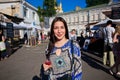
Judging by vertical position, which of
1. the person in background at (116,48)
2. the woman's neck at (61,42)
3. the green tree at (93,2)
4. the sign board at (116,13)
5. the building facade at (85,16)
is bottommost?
the person in background at (116,48)

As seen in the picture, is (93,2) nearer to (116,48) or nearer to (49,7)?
(49,7)

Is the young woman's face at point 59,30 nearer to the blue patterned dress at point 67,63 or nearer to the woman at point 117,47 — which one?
the blue patterned dress at point 67,63

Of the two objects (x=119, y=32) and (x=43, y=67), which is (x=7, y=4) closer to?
(x=119, y=32)

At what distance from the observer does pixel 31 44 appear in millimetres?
29078

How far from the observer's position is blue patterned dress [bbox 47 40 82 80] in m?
3.30

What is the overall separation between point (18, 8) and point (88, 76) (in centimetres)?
3777

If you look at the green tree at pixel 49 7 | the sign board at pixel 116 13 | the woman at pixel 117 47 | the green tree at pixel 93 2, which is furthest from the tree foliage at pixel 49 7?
the woman at pixel 117 47

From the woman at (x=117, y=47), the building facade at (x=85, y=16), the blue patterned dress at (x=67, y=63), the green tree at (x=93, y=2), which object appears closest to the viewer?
the blue patterned dress at (x=67, y=63)

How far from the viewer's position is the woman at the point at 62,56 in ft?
10.9

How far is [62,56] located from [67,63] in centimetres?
11

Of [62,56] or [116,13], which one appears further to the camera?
[116,13]

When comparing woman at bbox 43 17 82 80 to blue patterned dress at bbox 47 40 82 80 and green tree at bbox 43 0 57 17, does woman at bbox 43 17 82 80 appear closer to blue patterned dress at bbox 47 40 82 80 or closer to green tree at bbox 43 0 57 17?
blue patterned dress at bbox 47 40 82 80

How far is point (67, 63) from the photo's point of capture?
3.33 metres

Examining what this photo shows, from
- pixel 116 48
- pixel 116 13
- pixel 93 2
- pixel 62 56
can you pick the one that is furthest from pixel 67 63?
pixel 93 2
